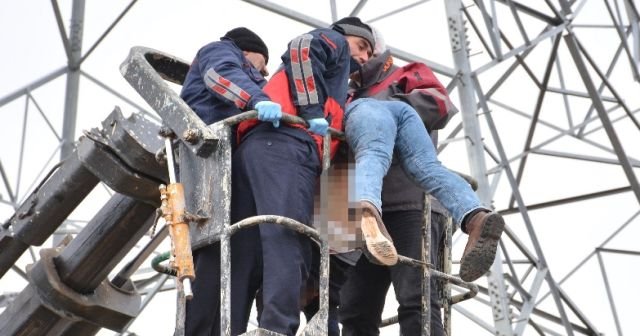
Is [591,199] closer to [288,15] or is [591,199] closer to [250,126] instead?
[288,15]

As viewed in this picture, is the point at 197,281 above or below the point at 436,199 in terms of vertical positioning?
below

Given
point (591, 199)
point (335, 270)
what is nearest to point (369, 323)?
point (335, 270)

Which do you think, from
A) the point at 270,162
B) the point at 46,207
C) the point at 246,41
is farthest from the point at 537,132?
the point at 270,162

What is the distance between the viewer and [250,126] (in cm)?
904

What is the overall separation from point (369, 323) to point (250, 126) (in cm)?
149

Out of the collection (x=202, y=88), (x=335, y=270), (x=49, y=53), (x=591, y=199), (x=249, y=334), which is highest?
(x=49, y=53)

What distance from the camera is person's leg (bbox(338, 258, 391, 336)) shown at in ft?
32.5

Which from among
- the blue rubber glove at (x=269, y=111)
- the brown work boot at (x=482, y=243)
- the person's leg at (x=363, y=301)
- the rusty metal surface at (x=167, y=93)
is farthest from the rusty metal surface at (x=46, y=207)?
the brown work boot at (x=482, y=243)

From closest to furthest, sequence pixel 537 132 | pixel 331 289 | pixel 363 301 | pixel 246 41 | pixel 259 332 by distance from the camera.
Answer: pixel 259 332
pixel 331 289
pixel 246 41
pixel 363 301
pixel 537 132

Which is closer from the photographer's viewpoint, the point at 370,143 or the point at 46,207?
the point at 370,143

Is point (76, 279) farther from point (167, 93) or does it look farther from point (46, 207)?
point (167, 93)

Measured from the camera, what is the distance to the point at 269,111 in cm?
878

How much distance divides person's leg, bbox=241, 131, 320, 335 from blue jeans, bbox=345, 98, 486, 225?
261mm

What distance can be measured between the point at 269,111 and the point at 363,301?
1.59 meters
